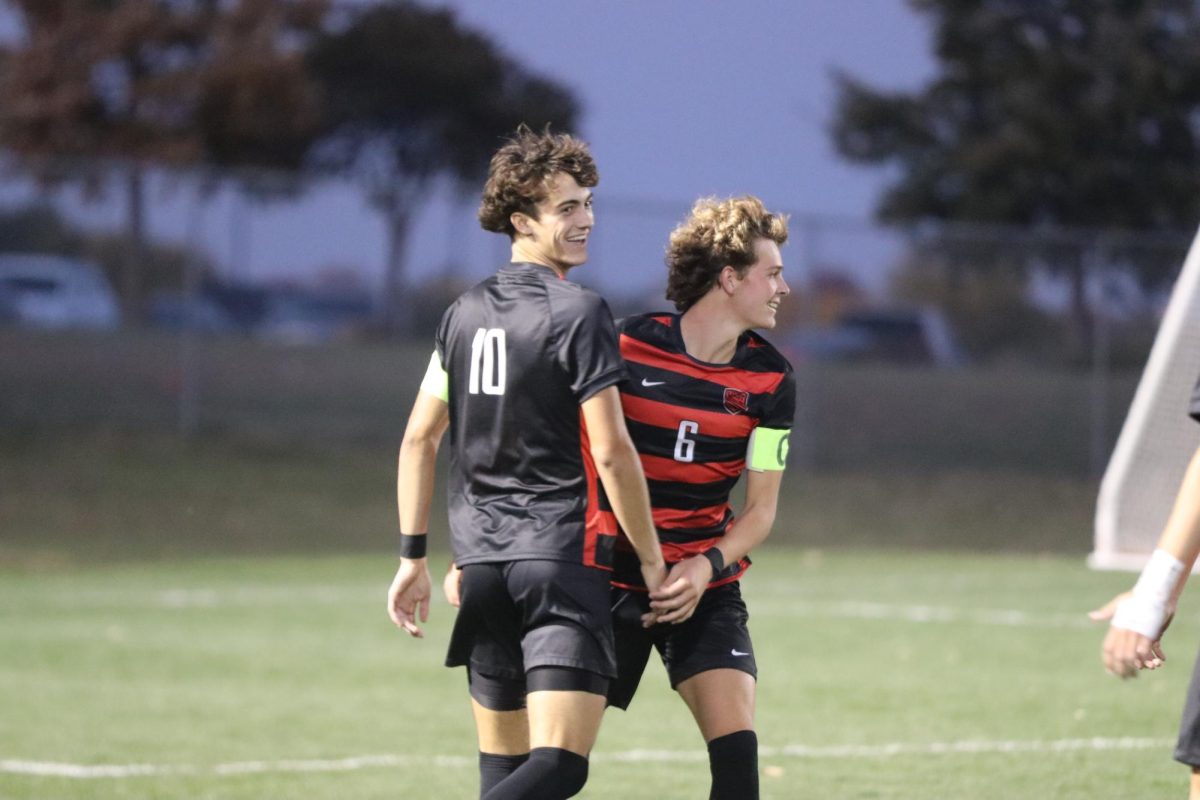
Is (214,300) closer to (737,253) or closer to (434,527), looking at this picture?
(434,527)

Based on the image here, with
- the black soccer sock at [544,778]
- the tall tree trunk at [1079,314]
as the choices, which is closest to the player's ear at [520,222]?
the black soccer sock at [544,778]

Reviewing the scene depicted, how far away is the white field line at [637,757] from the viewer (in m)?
7.96

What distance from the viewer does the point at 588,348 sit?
466cm

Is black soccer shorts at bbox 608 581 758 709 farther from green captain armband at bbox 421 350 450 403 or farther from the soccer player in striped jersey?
Result: green captain armband at bbox 421 350 450 403

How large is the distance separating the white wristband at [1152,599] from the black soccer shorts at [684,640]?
1417mm

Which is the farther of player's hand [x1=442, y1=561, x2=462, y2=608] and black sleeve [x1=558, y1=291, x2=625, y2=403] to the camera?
player's hand [x1=442, y1=561, x2=462, y2=608]

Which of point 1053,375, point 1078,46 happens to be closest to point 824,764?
point 1053,375

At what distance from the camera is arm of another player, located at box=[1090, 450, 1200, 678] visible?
12.6 ft

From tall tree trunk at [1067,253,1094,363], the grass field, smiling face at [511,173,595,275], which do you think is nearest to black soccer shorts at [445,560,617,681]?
smiling face at [511,173,595,275]

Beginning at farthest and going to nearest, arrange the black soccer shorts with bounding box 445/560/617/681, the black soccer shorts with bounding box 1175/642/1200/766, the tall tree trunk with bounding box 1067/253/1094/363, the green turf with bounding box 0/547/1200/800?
the tall tree trunk with bounding box 1067/253/1094/363 < the green turf with bounding box 0/547/1200/800 < the black soccer shorts with bounding box 445/560/617/681 < the black soccer shorts with bounding box 1175/642/1200/766

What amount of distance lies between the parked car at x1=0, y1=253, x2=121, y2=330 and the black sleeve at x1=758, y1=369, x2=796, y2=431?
17.4 m

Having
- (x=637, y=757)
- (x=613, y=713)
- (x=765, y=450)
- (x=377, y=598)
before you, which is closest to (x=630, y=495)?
(x=765, y=450)

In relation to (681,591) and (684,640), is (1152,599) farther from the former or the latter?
(684,640)

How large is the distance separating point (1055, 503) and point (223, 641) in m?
12.3
